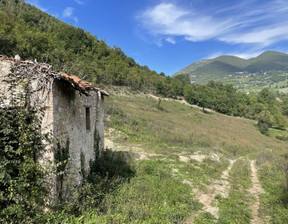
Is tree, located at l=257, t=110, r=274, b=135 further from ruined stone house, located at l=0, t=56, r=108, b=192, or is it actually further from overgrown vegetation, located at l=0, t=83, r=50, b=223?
overgrown vegetation, located at l=0, t=83, r=50, b=223

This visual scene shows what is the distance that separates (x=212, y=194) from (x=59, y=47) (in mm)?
49213

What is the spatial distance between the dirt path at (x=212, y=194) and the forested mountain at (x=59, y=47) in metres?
18.5

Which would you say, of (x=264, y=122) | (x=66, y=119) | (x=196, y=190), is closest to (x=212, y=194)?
(x=196, y=190)

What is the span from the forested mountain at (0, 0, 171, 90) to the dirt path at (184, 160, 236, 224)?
18519mm

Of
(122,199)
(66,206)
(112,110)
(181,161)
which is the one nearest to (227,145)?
(181,161)

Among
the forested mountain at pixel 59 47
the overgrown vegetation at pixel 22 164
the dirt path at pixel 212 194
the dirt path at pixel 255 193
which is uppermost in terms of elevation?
the forested mountain at pixel 59 47

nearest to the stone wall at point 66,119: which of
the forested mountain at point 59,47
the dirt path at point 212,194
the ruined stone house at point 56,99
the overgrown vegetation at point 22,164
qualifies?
the ruined stone house at point 56,99

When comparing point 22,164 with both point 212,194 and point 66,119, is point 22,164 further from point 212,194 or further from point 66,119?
point 212,194

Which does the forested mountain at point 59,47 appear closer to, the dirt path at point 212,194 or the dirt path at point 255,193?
the dirt path at point 212,194

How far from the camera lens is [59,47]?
45156 mm

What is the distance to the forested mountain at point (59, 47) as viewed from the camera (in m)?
31.0

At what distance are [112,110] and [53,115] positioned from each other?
69.7 feet

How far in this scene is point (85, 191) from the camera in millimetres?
5695

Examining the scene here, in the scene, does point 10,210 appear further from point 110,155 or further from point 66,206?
point 110,155
